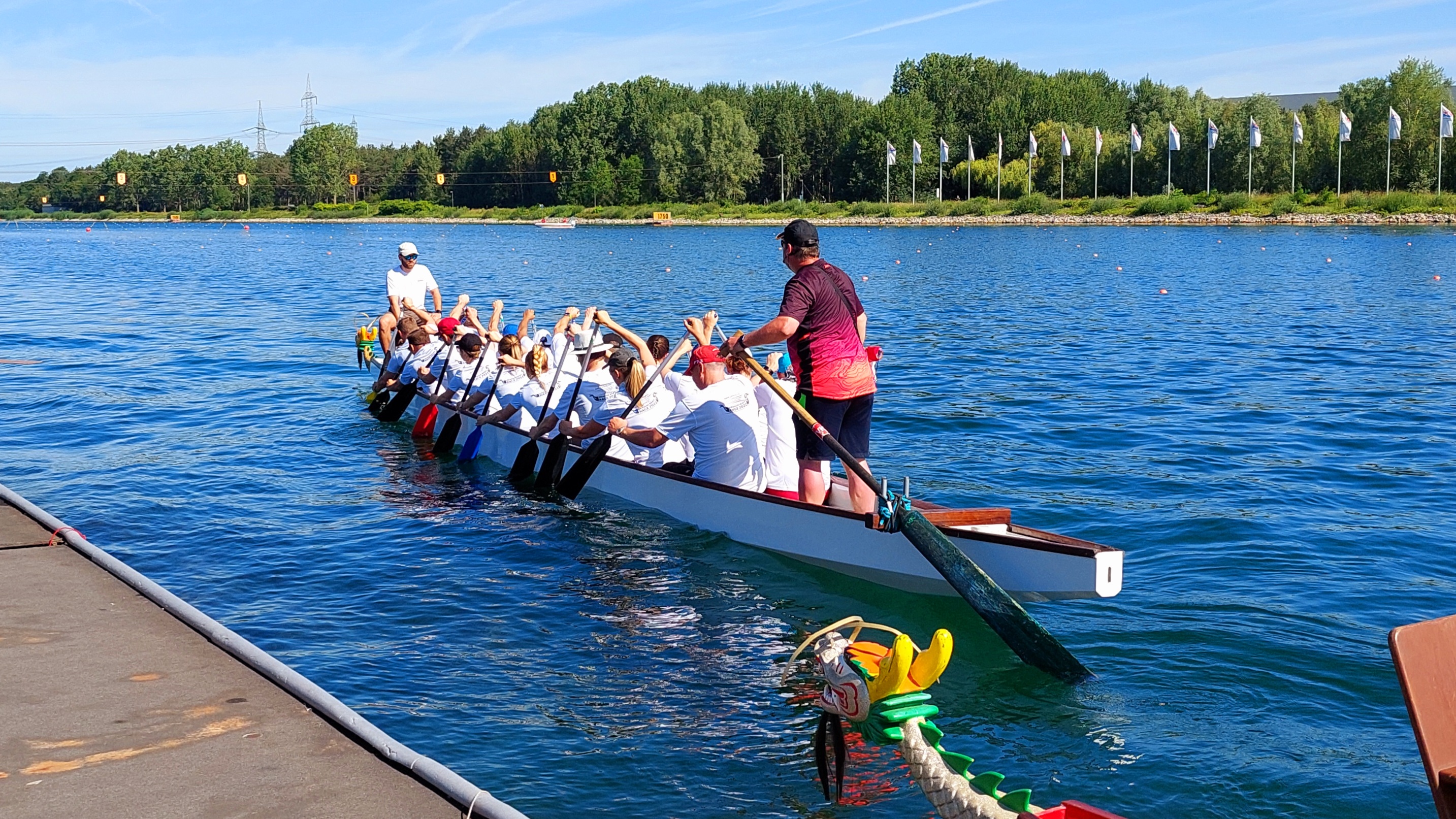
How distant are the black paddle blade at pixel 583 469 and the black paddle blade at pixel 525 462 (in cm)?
70

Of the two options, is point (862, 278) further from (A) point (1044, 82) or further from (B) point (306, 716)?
(A) point (1044, 82)

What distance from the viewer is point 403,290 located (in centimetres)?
1695

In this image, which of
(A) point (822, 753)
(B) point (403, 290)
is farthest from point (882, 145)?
(A) point (822, 753)

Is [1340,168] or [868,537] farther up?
[1340,168]

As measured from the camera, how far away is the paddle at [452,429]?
1378cm

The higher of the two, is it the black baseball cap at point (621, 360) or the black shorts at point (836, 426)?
the black baseball cap at point (621, 360)

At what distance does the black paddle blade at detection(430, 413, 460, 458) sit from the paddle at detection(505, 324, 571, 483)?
5.08ft

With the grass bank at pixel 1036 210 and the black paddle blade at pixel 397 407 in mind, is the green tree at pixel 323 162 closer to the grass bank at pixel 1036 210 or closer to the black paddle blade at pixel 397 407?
the grass bank at pixel 1036 210

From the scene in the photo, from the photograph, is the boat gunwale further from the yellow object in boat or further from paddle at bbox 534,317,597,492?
the yellow object in boat

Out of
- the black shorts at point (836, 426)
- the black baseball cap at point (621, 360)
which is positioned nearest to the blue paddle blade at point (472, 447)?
the black baseball cap at point (621, 360)

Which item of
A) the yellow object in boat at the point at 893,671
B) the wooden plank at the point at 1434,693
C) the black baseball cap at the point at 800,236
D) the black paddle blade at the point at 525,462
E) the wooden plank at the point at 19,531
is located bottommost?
the black paddle blade at the point at 525,462

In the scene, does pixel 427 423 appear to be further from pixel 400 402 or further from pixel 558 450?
pixel 558 450

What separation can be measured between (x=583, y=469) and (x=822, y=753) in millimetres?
6117

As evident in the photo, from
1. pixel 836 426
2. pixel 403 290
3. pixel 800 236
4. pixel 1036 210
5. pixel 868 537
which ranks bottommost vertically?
pixel 868 537
